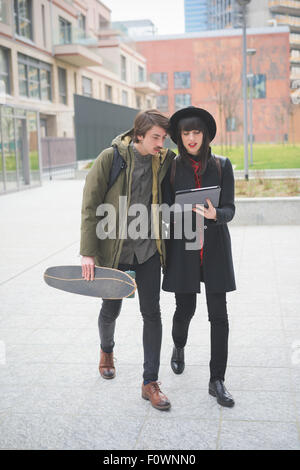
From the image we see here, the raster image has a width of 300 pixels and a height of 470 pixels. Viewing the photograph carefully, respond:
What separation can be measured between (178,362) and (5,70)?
25.6 meters

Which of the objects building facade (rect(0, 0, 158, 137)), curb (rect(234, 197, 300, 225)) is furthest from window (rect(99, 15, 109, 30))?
curb (rect(234, 197, 300, 225))

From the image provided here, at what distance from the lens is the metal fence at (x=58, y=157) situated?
26.2 meters

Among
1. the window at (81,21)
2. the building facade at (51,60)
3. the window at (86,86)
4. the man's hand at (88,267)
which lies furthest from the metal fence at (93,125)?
the man's hand at (88,267)

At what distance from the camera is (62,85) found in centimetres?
3453

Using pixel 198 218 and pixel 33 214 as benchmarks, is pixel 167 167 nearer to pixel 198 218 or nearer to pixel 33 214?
pixel 198 218

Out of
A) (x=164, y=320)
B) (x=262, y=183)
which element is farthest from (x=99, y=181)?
(x=262, y=183)

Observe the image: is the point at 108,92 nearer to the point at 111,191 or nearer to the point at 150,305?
the point at 111,191

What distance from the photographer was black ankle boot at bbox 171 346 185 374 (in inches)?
141

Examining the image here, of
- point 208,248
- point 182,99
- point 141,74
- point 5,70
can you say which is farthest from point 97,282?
point 182,99

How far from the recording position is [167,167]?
3111 millimetres

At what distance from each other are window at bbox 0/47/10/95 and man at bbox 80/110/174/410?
79.8 feet

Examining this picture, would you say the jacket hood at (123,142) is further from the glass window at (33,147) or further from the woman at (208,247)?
the glass window at (33,147)

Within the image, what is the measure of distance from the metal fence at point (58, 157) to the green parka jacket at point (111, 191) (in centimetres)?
2099

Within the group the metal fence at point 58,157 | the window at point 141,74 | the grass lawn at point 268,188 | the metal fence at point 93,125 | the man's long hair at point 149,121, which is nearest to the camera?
the man's long hair at point 149,121
